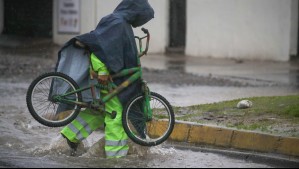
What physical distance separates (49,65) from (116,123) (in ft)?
36.0

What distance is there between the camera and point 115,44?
7211 millimetres

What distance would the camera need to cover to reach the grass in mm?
8508

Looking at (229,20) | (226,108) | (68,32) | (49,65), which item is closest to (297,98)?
(226,108)

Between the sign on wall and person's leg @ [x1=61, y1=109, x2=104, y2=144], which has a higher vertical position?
person's leg @ [x1=61, y1=109, x2=104, y2=144]

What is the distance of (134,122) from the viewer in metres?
7.43

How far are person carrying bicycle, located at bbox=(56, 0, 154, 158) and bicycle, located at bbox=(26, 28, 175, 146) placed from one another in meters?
0.09

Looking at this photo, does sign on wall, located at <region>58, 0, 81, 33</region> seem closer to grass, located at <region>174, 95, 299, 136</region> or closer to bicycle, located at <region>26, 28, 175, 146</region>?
grass, located at <region>174, 95, 299, 136</region>

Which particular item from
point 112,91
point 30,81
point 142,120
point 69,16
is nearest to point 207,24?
point 69,16

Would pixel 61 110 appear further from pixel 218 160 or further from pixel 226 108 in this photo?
pixel 226 108

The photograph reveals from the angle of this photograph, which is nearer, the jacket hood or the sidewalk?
the jacket hood

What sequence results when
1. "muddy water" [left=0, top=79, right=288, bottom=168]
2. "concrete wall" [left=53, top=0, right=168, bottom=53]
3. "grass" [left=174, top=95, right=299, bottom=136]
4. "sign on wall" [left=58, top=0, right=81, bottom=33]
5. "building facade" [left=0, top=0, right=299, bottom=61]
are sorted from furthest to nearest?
"sign on wall" [left=58, top=0, right=81, bottom=33] < "concrete wall" [left=53, top=0, right=168, bottom=53] < "building facade" [left=0, top=0, right=299, bottom=61] < "grass" [left=174, top=95, right=299, bottom=136] < "muddy water" [left=0, top=79, right=288, bottom=168]

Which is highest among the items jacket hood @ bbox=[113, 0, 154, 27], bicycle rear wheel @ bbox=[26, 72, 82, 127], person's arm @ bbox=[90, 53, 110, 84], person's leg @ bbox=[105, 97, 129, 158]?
jacket hood @ bbox=[113, 0, 154, 27]

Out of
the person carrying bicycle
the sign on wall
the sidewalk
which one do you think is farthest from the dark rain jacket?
the sign on wall

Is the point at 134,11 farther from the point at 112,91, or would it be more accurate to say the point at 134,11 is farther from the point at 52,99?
the point at 52,99
